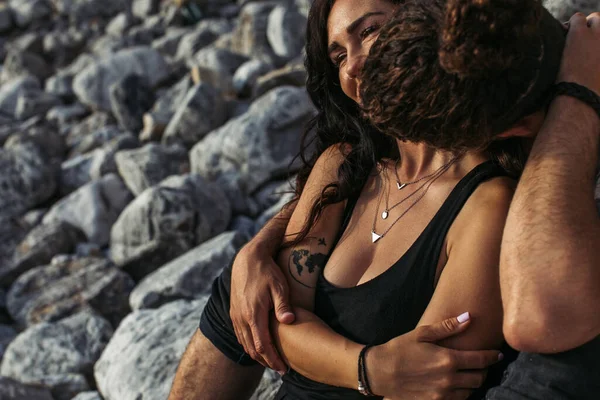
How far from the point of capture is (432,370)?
62.2 inches

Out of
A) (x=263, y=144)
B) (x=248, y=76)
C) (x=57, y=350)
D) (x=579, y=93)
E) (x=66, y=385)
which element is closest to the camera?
(x=579, y=93)

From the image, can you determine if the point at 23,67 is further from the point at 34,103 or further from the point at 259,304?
the point at 259,304

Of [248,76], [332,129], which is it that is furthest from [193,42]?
[332,129]

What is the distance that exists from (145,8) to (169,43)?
2226 mm

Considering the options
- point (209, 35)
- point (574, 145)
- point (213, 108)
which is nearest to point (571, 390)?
point (574, 145)

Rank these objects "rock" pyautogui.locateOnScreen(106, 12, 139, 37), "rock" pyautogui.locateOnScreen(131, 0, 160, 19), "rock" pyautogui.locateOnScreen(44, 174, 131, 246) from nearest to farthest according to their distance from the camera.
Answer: "rock" pyautogui.locateOnScreen(44, 174, 131, 246) < "rock" pyautogui.locateOnScreen(106, 12, 139, 37) < "rock" pyautogui.locateOnScreen(131, 0, 160, 19)

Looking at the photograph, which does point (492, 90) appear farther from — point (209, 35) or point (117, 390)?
point (209, 35)

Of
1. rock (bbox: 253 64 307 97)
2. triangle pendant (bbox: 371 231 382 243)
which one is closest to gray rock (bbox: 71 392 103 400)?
triangle pendant (bbox: 371 231 382 243)

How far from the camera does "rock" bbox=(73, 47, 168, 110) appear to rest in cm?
811

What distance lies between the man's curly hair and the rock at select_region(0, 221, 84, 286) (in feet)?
13.7

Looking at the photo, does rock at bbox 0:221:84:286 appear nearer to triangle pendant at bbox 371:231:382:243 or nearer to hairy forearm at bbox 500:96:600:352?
triangle pendant at bbox 371:231:382:243

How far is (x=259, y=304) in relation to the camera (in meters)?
1.98

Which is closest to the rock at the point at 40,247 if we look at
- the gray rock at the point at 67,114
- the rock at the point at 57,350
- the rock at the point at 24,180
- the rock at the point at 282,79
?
the rock at the point at 24,180

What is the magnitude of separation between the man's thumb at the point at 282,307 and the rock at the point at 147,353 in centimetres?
100
